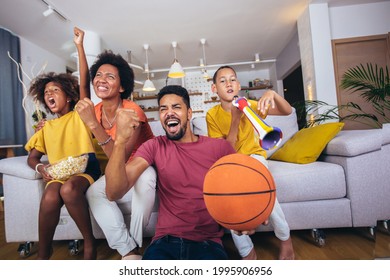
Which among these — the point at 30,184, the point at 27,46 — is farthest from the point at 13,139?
the point at 27,46

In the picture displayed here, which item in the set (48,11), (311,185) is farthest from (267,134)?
(48,11)

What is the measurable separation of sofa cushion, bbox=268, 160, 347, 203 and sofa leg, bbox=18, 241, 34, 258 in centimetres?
108

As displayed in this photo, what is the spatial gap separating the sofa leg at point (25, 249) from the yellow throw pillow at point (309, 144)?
4.32 feet

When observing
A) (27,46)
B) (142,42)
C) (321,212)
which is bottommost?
(321,212)

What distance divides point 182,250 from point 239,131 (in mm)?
594

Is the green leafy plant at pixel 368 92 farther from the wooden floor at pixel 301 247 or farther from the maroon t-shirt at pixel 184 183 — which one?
the maroon t-shirt at pixel 184 183

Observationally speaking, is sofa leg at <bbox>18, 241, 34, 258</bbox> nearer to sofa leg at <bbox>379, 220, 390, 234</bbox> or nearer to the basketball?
the basketball

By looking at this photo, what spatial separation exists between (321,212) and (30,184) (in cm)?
132

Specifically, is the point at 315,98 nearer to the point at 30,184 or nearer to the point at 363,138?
the point at 363,138

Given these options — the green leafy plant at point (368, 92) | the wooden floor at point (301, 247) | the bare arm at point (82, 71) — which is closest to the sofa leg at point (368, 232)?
the wooden floor at point (301, 247)

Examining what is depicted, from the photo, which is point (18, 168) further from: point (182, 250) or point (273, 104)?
point (273, 104)

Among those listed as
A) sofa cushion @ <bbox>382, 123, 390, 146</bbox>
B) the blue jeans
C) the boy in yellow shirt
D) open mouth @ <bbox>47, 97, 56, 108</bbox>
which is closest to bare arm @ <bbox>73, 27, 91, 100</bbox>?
open mouth @ <bbox>47, 97, 56, 108</bbox>

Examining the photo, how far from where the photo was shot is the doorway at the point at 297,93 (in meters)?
1.31
